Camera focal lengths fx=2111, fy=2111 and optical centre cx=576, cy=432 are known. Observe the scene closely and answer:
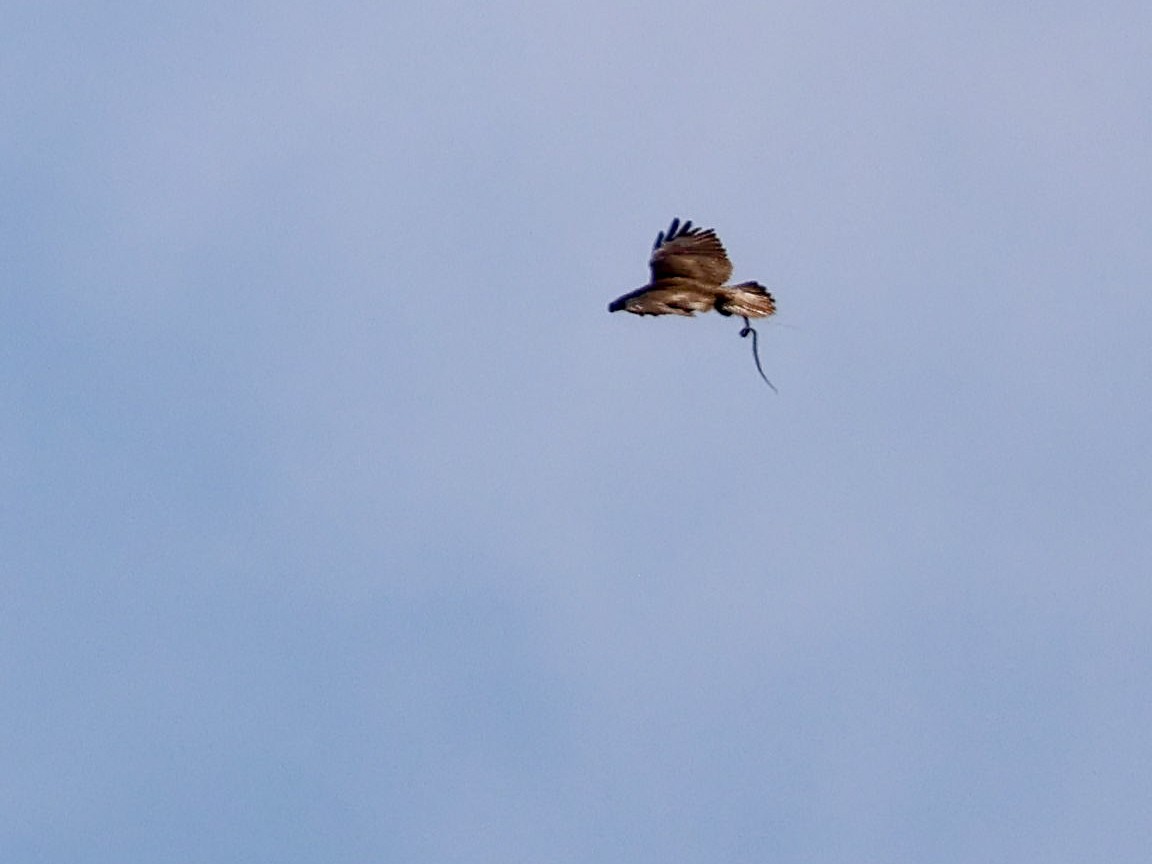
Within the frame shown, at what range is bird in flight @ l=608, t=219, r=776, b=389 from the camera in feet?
108

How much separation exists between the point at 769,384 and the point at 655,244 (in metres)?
6.55

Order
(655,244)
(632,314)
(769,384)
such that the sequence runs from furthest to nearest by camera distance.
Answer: (655,244)
(632,314)
(769,384)

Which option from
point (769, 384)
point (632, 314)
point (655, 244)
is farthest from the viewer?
point (655, 244)

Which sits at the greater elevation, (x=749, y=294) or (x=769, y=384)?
(x=749, y=294)

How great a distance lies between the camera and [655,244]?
3584cm

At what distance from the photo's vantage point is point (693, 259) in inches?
1361

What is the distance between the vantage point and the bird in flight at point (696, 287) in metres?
32.9

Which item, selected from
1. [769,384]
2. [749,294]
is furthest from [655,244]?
[769,384]

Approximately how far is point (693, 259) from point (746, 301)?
1231 millimetres

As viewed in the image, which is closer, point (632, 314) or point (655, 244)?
point (632, 314)

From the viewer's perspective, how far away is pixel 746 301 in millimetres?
34000

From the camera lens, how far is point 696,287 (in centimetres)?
3381

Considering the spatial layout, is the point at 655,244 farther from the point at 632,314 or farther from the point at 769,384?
the point at 769,384

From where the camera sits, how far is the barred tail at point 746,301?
33906 millimetres
